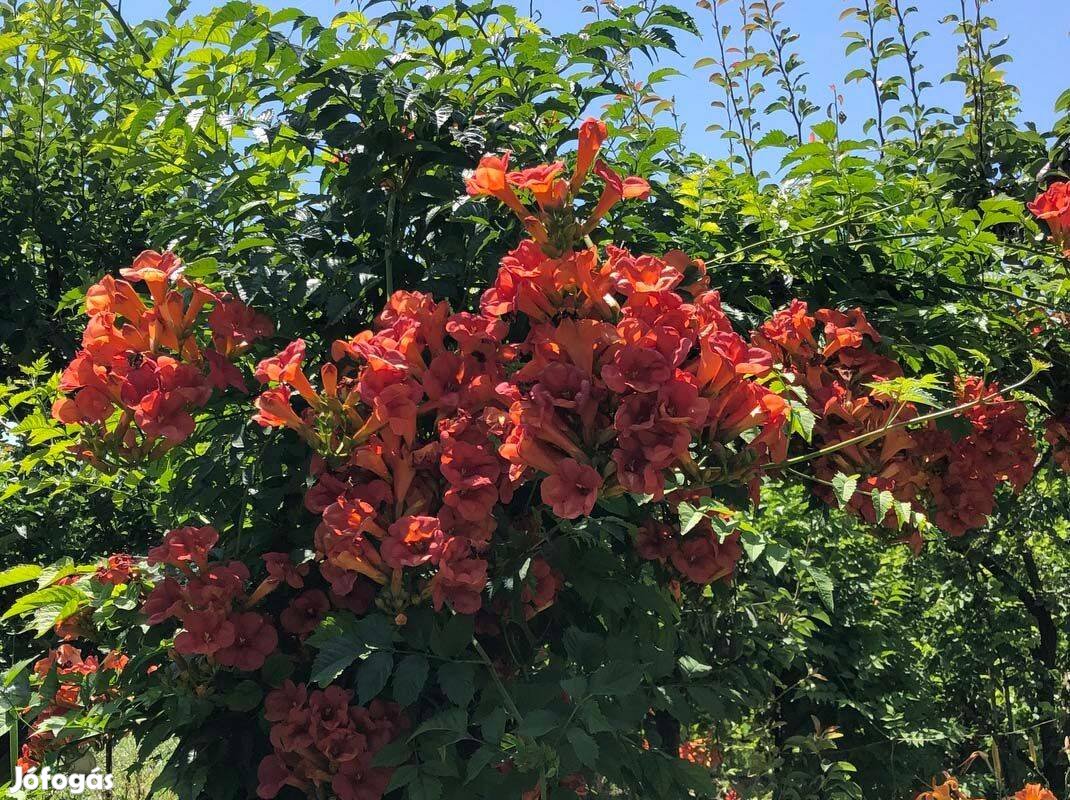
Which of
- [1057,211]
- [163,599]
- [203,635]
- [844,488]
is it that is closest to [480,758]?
[203,635]

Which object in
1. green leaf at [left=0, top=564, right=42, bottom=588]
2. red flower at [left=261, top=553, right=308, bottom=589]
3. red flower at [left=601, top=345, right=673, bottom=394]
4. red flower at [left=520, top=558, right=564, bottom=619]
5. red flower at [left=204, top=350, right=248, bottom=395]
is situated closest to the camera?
red flower at [left=601, top=345, right=673, bottom=394]

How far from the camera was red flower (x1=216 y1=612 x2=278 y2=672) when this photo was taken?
6.34ft

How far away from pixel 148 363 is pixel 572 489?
99 cm

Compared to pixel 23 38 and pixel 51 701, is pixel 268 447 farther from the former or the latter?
pixel 23 38

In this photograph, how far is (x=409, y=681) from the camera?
1754 millimetres

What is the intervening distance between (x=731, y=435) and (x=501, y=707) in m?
0.67

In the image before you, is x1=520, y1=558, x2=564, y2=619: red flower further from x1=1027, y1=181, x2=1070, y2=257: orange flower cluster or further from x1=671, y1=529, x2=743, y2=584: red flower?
x1=1027, y1=181, x2=1070, y2=257: orange flower cluster

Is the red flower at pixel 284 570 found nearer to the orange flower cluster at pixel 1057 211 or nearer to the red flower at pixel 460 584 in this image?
the red flower at pixel 460 584

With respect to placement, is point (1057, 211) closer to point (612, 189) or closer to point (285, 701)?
point (612, 189)

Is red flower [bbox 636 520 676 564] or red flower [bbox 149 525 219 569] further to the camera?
red flower [bbox 636 520 676 564]

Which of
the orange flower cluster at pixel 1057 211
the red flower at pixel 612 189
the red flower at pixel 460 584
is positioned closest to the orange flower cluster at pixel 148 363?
the red flower at pixel 460 584

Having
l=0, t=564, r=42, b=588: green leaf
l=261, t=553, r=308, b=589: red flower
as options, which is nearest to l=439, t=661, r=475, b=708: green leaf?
l=261, t=553, r=308, b=589: red flower

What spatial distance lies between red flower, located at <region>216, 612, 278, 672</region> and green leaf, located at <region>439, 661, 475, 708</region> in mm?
417

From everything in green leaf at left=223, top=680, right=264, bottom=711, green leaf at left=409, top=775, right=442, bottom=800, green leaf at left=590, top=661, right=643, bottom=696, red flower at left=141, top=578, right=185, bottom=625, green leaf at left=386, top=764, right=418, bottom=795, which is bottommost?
green leaf at left=409, top=775, right=442, bottom=800
